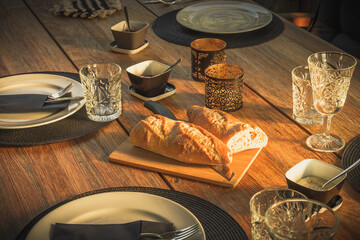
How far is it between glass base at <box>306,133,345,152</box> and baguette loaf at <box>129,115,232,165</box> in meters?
0.25

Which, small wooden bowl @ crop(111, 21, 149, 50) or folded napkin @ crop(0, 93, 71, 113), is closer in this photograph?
folded napkin @ crop(0, 93, 71, 113)

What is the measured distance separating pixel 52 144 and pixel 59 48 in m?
0.75

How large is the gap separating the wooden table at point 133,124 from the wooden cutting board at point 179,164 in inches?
0.6

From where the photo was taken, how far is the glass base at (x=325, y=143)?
1.20 meters

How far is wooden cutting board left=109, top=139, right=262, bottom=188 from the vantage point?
1085 mm

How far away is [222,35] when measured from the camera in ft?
6.50

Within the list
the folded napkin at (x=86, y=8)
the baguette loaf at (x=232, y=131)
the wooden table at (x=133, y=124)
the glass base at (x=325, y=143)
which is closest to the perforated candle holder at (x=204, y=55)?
the wooden table at (x=133, y=124)

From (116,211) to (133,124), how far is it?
428 mm

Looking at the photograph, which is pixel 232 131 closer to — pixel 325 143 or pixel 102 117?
pixel 325 143

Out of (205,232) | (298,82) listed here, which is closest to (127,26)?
(298,82)

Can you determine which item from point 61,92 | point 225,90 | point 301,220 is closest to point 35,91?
point 61,92

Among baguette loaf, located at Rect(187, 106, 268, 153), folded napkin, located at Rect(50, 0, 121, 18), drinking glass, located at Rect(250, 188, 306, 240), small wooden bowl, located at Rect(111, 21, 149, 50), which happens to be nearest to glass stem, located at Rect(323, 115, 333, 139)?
baguette loaf, located at Rect(187, 106, 268, 153)

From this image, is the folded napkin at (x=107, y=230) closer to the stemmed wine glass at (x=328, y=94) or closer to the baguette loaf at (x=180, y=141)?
the baguette loaf at (x=180, y=141)

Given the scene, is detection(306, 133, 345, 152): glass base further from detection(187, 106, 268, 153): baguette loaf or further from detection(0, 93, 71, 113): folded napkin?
detection(0, 93, 71, 113): folded napkin
